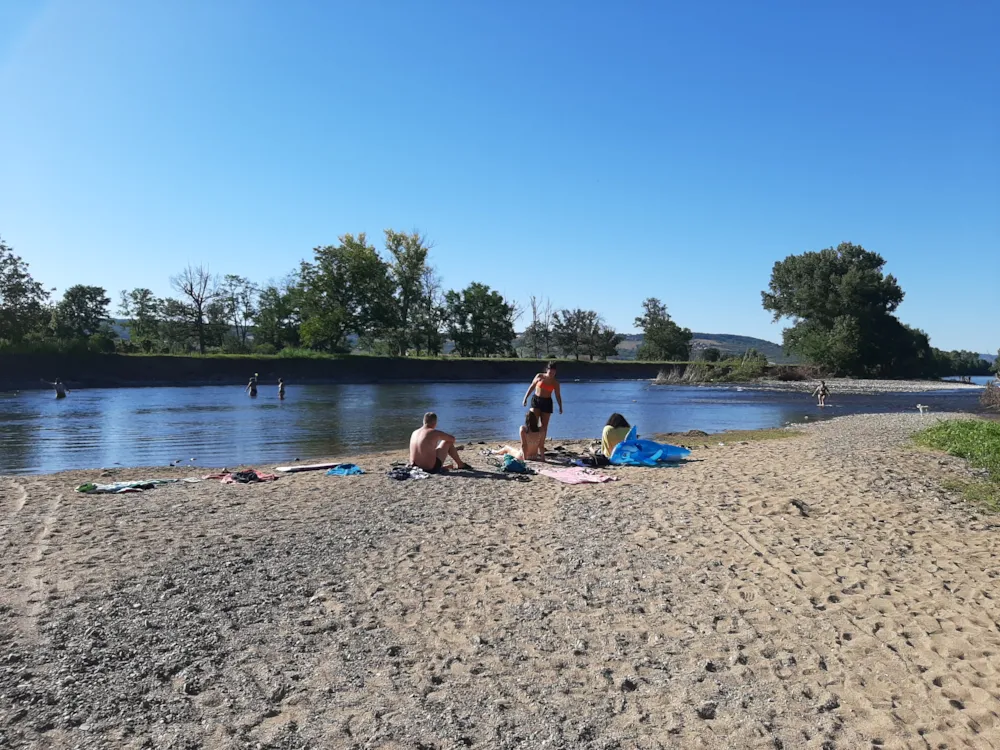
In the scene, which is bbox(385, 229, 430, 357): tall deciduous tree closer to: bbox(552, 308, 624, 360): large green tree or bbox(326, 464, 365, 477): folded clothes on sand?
bbox(552, 308, 624, 360): large green tree

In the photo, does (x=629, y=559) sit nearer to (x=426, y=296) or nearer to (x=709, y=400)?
(x=709, y=400)

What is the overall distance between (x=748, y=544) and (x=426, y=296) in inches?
3132

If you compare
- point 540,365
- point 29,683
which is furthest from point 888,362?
point 29,683

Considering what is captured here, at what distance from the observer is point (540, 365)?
258 ft

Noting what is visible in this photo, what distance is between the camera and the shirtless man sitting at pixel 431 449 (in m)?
12.0

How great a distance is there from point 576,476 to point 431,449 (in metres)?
2.60

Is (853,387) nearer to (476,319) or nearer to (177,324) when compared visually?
(476,319)

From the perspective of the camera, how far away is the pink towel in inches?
431

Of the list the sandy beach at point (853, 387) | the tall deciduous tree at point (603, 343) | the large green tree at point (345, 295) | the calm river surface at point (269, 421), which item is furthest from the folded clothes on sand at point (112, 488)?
the tall deciduous tree at point (603, 343)

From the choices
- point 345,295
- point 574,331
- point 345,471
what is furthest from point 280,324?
point 345,471

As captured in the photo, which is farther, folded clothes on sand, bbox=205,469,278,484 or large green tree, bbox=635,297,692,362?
large green tree, bbox=635,297,692,362

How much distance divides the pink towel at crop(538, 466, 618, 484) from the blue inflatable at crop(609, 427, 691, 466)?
124 centimetres

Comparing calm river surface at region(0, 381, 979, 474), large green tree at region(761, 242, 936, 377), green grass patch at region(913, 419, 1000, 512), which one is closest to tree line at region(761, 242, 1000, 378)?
large green tree at region(761, 242, 936, 377)

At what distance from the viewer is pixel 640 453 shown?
42.8ft
